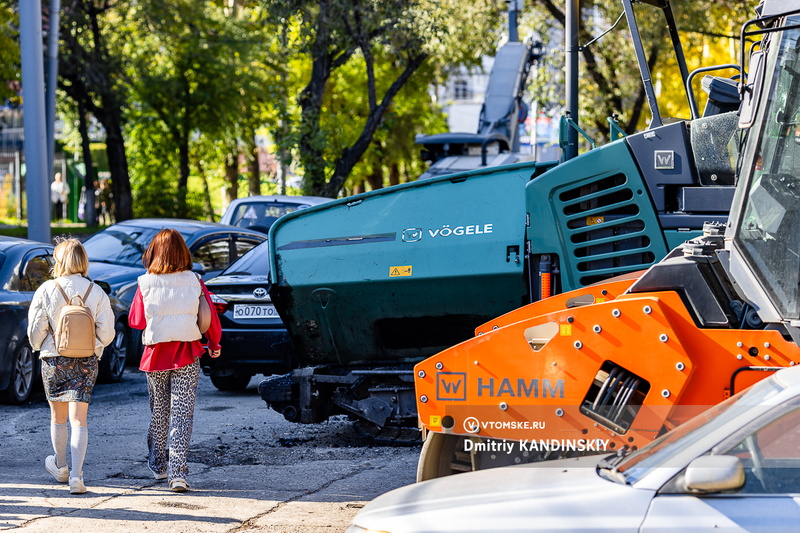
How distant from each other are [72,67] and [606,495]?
90.0 feet

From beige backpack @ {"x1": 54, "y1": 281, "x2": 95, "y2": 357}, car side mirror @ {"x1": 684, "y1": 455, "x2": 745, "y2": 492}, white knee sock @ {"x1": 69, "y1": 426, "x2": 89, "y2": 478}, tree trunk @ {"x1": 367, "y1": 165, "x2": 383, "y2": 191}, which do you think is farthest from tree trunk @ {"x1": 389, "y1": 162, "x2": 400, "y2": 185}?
car side mirror @ {"x1": 684, "y1": 455, "x2": 745, "y2": 492}

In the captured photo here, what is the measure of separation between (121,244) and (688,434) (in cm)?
1096

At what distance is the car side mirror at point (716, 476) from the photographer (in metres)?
3.57

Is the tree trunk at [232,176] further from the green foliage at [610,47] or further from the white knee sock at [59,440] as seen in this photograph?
the white knee sock at [59,440]

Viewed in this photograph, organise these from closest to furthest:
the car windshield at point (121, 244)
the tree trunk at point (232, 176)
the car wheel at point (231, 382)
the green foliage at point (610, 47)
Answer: the car wheel at point (231, 382) → the car windshield at point (121, 244) → the green foliage at point (610, 47) → the tree trunk at point (232, 176)

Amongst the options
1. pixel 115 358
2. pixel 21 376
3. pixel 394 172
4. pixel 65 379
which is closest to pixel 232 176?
pixel 394 172

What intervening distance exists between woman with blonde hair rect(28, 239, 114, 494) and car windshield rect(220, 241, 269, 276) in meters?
3.73

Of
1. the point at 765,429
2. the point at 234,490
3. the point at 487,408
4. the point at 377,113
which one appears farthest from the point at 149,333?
the point at 377,113

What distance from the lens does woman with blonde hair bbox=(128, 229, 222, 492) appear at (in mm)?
7152

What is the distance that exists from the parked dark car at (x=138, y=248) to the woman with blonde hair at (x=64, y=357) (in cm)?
558

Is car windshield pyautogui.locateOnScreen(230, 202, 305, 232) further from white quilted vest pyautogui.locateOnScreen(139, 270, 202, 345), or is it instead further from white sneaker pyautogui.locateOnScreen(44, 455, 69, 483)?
white sneaker pyautogui.locateOnScreen(44, 455, 69, 483)

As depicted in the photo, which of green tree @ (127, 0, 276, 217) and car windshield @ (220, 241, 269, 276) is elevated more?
green tree @ (127, 0, 276, 217)

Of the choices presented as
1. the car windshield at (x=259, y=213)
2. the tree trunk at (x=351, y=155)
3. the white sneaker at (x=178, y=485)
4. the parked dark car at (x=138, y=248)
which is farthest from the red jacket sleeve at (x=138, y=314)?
the tree trunk at (x=351, y=155)

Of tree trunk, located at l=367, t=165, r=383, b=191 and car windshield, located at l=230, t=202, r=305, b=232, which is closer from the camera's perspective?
car windshield, located at l=230, t=202, r=305, b=232
